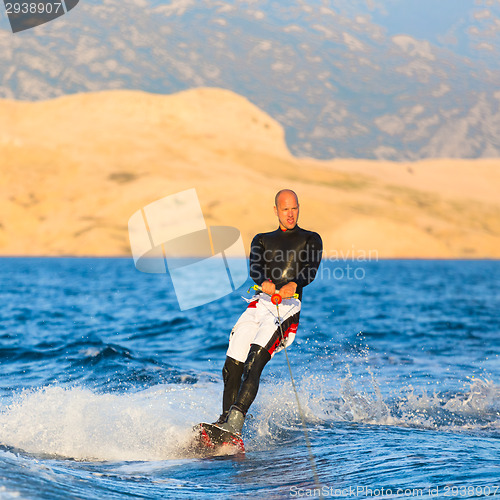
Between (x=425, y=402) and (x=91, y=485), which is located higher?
(x=91, y=485)

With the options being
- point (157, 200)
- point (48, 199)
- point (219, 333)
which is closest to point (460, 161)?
point (157, 200)

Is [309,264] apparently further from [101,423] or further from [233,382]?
[101,423]

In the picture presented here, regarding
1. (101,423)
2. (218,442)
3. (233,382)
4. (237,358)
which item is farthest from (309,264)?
(101,423)

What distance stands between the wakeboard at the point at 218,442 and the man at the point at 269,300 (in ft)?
0.65

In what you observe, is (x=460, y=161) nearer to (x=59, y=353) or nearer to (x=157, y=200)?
(x=157, y=200)

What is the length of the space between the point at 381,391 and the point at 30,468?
527cm

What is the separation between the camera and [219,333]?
15031 mm

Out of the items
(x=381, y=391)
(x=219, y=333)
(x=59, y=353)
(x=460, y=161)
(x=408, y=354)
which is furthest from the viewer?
(x=460, y=161)

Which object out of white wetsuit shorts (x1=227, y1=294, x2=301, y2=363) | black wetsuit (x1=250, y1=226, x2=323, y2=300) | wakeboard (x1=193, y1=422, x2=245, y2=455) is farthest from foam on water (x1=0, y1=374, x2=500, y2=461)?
black wetsuit (x1=250, y1=226, x2=323, y2=300)

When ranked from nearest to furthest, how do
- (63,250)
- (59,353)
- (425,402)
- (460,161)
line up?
(425,402) < (59,353) < (63,250) < (460,161)

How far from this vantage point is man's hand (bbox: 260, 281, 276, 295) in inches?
244

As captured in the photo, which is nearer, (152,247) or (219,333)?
(219,333)

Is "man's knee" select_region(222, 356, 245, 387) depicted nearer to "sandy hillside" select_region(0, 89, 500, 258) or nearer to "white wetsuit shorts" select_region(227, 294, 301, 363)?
"white wetsuit shorts" select_region(227, 294, 301, 363)

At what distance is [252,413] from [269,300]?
1710 millimetres
